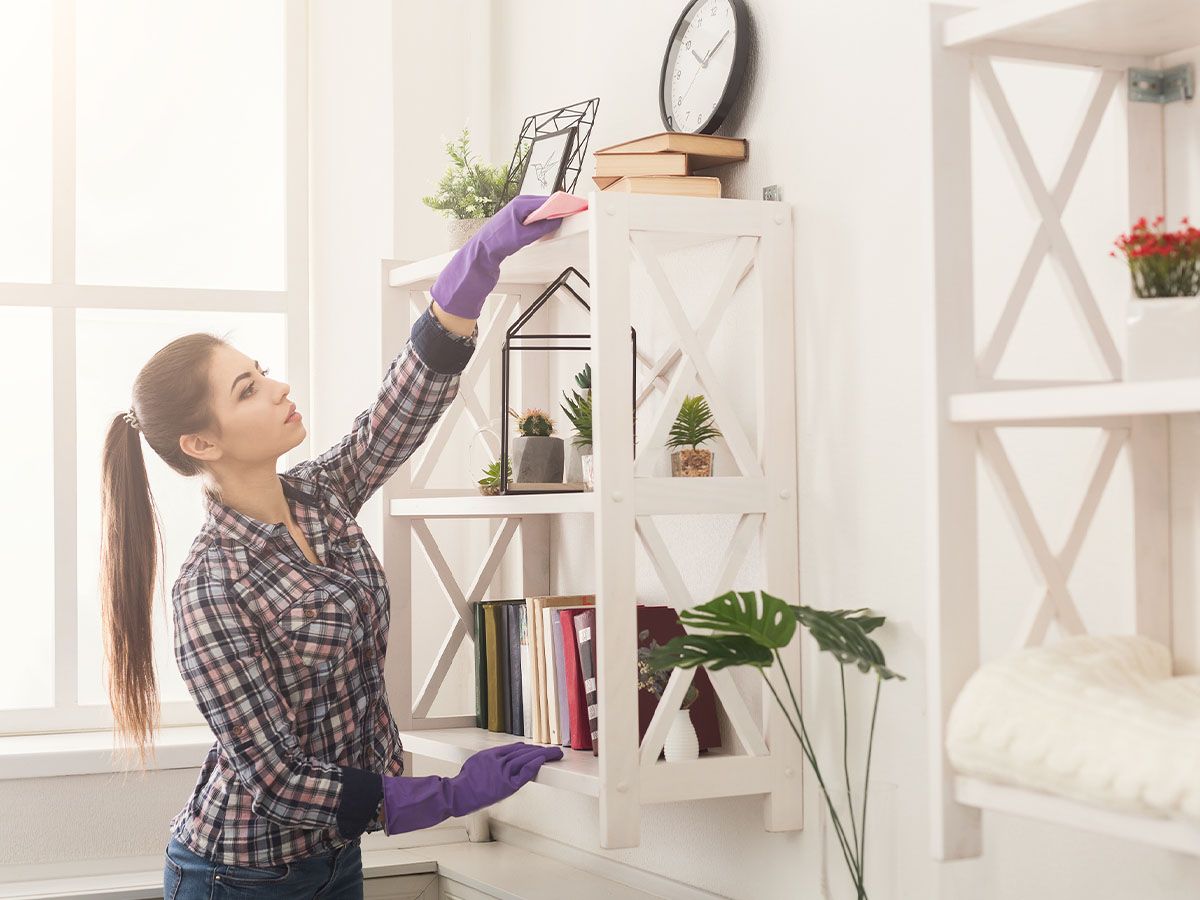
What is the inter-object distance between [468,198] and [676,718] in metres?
0.94

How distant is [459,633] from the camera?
2393 millimetres

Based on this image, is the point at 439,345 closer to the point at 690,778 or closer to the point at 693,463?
the point at 693,463

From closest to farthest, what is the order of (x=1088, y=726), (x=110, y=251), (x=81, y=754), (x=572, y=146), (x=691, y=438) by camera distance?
(x=1088, y=726) < (x=691, y=438) < (x=572, y=146) < (x=81, y=754) < (x=110, y=251)

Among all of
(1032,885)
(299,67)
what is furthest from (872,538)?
(299,67)

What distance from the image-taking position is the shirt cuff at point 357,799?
1842mm

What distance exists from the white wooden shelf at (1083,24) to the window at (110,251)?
198cm

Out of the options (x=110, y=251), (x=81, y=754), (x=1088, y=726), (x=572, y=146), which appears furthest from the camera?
(x=110, y=251)

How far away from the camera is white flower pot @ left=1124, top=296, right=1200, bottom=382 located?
1013mm

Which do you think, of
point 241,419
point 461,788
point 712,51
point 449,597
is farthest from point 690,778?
point 712,51

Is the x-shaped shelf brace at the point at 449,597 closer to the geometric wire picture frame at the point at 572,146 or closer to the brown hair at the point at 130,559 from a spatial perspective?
the brown hair at the point at 130,559

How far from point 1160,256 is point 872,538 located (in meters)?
0.74

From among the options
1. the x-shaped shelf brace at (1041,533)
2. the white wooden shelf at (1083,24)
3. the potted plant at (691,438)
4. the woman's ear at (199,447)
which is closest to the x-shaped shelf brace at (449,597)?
the woman's ear at (199,447)

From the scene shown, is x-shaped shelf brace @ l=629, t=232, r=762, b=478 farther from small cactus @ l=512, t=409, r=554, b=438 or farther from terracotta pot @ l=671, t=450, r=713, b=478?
small cactus @ l=512, t=409, r=554, b=438

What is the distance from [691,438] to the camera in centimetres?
191
